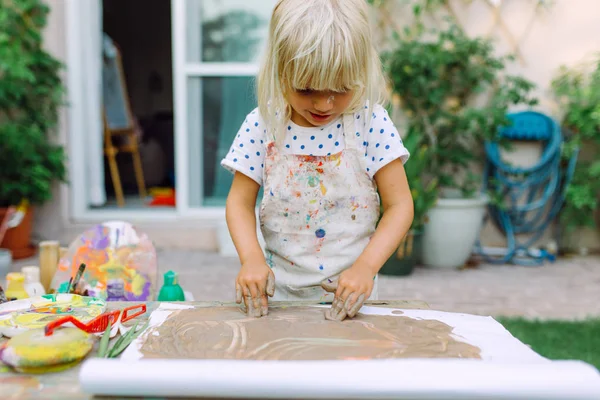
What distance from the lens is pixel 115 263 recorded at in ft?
5.43

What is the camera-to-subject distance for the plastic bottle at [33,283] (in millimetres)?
1614

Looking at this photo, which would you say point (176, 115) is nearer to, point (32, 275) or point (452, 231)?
point (452, 231)

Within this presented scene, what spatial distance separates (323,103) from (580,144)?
3.56 metres

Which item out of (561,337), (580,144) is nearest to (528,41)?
(580,144)

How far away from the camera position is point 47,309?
1062 mm

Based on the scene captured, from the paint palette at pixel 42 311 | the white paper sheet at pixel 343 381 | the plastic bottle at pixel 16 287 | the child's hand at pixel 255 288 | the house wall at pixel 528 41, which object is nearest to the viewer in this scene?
the white paper sheet at pixel 343 381

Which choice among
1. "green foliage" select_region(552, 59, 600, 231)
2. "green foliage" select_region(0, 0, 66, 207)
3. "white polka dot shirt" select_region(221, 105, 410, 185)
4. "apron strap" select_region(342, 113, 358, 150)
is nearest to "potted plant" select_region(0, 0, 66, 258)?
"green foliage" select_region(0, 0, 66, 207)

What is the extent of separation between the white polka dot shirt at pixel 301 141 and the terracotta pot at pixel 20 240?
118 inches

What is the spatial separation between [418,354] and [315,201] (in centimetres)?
53

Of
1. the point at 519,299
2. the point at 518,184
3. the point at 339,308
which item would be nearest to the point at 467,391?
the point at 339,308

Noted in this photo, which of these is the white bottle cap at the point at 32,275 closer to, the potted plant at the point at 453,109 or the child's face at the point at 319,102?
the child's face at the point at 319,102

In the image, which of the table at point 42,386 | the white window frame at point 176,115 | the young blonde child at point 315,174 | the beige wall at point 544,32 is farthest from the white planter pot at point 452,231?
the table at point 42,386

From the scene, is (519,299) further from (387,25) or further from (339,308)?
(339,308)

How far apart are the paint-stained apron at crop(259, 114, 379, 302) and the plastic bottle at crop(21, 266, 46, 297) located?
0.73 m
